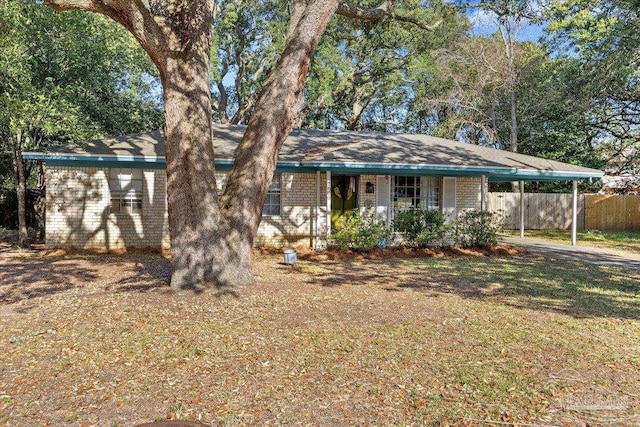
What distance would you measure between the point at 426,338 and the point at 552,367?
1241mm

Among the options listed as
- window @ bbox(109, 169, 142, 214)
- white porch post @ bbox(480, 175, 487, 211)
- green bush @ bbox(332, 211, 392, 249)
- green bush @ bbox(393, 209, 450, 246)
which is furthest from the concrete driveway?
window @ bbox(109, 169, 142, 214)

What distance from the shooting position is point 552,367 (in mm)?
4238

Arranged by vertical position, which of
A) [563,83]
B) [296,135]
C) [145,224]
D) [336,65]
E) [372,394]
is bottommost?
[372,394]

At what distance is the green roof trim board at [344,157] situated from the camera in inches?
488

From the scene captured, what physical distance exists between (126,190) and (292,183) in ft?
15.8

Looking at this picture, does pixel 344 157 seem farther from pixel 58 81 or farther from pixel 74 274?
pixel 58 81

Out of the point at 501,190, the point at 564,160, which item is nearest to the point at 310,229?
the point at 501,190

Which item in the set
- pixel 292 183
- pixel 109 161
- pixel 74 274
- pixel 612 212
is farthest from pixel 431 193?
pixel 612 212

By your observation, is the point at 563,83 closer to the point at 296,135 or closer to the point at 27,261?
the point at 296,135

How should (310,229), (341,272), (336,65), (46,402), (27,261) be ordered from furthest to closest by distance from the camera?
(336,65) < (310,229) < (27,261) < (341,272) < (46,402)

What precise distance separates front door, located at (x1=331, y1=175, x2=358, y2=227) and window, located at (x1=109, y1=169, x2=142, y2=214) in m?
5.82

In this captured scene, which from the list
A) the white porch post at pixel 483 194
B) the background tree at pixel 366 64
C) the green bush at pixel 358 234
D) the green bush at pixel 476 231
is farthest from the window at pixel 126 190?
the background tree at pixel 366 64

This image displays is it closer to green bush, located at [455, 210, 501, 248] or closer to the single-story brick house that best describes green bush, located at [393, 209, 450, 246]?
green bush, located at [455, 210, 501, 248]

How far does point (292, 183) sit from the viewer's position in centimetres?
1414
